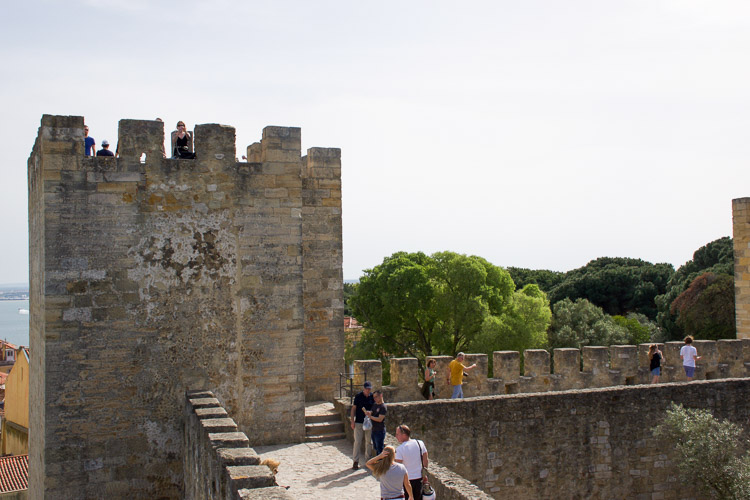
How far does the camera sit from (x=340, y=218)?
11.2 m

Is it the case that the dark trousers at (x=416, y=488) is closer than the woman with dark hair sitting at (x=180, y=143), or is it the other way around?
the dark trousers at (x=416, y=488)

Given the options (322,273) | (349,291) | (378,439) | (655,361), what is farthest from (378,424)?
(349,291)

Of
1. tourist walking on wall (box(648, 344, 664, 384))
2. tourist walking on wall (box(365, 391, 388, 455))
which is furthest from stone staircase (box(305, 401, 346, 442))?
tourist walking on wall (box(648, 344, 664, 384))

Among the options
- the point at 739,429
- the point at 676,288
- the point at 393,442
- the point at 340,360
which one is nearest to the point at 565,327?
the point at 676,288

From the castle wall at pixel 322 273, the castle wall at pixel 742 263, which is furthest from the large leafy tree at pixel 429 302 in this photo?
the castle wall at pixel 322 273

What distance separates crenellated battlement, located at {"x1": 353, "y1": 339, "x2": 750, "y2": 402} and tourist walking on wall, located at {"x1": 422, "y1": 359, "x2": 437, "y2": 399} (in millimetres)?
116

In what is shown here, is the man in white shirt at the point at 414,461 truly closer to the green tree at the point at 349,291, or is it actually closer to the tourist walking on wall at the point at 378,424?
the tourist walking on wall at the point at 378,424

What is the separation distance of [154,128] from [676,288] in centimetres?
3303

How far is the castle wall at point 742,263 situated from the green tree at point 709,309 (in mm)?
14835

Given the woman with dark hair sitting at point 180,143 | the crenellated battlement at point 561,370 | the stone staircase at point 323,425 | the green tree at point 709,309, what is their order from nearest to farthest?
the woman with dark hair sitting at point 180,143 < the stone staircase at point 323,425 < the crenellated battlement at point 561,370 < the green tree at point 709,309

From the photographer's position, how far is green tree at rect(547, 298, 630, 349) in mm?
29625

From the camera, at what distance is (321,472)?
26.2 ft

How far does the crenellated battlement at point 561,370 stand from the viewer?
35.9 feet

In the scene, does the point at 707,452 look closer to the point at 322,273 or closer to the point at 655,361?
the point at 655,361
